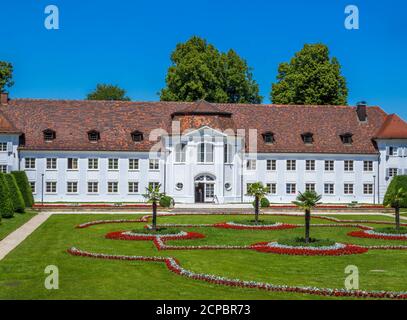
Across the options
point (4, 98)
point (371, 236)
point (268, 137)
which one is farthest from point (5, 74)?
point (371, 236)

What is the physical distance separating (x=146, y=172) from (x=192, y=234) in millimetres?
33820

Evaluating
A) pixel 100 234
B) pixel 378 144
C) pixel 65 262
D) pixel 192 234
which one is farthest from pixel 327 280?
pixel 378 144

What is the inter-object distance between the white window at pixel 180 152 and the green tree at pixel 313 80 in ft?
69.9

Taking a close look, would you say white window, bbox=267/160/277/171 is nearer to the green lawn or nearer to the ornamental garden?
the ornamental garden

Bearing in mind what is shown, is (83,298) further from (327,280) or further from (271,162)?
(271,162)

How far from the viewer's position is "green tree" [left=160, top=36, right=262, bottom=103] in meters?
81.6

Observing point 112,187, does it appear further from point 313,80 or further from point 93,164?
point 313,80

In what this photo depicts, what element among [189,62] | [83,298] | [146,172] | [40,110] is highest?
[189,62]

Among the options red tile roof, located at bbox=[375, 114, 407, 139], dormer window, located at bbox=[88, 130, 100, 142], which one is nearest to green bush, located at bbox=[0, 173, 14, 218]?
dormer window, located at bbox=[88, 130, 100, 142]

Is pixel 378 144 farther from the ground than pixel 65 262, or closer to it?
farther from the ground

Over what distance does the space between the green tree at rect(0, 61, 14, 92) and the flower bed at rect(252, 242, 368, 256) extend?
58650mm

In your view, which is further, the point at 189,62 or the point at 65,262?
the point at 189,62
